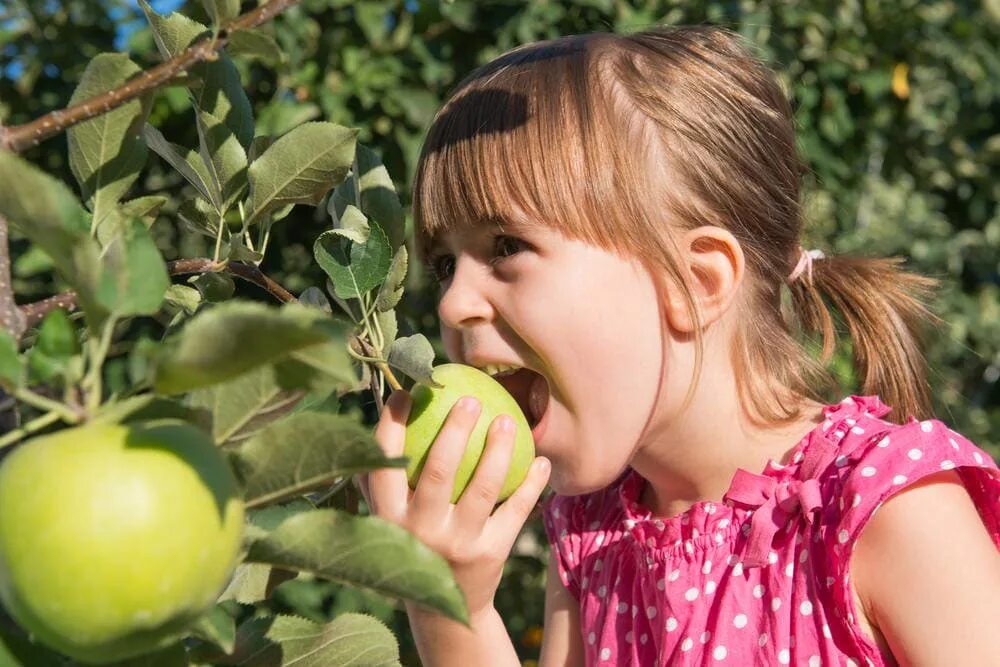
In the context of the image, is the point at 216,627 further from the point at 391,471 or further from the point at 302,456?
the point at 391,471

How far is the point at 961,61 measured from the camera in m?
2.99

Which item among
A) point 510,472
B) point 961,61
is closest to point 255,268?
point 510,472

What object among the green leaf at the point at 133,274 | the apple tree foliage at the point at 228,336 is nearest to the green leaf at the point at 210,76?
the apple tree foliage at the point at 228,336

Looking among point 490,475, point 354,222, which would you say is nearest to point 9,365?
point 354,222

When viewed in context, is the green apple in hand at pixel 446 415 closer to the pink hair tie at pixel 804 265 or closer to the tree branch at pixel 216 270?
the tree branch at pixel 216 270

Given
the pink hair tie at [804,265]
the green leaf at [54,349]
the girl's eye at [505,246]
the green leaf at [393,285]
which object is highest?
the green leaf at [54,349]

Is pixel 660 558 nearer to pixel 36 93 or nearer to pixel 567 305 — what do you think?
pixel 567 305

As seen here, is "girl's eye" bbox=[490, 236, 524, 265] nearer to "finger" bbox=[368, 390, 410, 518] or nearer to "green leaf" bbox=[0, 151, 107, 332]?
"finger" bbox=[368, 390, 410, 518]

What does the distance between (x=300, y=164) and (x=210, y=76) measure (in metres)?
0.08

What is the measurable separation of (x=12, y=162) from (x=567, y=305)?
734 mm

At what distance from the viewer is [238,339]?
1.40 feet

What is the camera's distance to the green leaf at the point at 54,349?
457mm

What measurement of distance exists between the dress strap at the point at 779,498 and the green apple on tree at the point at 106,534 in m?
0.81

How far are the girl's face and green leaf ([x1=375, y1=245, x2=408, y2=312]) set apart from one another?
278 mm
